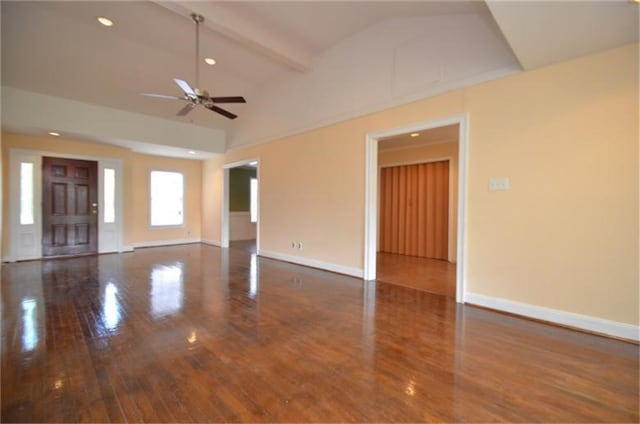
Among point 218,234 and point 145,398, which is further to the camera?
point 218,234

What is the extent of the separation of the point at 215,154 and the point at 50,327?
5.79 meters

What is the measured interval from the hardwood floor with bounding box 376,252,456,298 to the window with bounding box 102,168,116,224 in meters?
6.32

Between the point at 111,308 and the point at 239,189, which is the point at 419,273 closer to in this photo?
the point at 111,308

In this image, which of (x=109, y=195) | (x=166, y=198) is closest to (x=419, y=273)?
(x=166, y=198)

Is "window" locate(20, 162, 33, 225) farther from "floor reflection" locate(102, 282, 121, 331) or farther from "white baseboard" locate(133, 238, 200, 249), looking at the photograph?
"floor reflection" locate(102, 282, 121, 331)

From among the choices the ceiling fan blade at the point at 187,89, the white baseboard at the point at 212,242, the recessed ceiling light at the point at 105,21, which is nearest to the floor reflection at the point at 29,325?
the ceiling fan blade at the point at 187,89

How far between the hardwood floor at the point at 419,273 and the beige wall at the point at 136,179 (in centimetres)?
572

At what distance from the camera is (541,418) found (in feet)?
5.13

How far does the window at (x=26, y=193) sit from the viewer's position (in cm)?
583

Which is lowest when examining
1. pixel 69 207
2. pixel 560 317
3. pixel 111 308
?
pixel 111 308

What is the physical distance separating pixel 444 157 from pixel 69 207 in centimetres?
824

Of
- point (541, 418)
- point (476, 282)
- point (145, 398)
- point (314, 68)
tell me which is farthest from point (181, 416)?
point (314, 68)

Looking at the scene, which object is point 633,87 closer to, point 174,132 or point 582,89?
point 582,89

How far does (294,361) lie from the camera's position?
7.02 ft
